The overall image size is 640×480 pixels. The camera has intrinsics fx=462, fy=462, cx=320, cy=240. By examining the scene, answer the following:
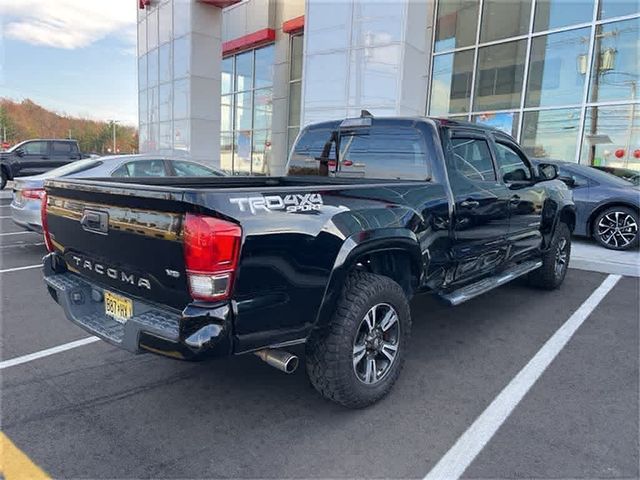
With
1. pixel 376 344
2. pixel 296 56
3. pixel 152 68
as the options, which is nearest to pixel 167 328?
pixel 376 344

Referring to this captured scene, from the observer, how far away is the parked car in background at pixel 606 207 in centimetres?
767

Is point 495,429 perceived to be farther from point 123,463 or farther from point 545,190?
point 545,190

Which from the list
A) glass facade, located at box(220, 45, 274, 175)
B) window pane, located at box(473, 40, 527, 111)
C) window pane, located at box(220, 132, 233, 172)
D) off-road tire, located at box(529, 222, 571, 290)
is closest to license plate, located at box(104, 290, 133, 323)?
off-road tire, located at box(529, 222, 571, 290)

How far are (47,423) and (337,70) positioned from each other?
1264 cm

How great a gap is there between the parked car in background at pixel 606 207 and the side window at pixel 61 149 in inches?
643

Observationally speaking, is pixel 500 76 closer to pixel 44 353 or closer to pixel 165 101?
pixel 44 353

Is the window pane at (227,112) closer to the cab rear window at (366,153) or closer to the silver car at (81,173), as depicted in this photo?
the silver car at (81,173)

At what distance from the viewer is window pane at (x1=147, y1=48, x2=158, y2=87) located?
2094 cm

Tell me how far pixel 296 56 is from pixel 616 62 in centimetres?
1192

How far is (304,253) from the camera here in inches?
101

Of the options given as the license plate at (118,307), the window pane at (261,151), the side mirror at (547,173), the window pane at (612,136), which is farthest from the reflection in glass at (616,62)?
the window pane at (261,151)

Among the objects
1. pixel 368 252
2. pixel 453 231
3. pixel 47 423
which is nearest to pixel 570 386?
pixel 453 231

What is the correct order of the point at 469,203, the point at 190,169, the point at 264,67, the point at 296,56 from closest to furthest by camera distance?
the point at 469,203 → the point at 190,169 → the point at 296,56 → the point at 264,67

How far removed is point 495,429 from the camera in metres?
2.82
